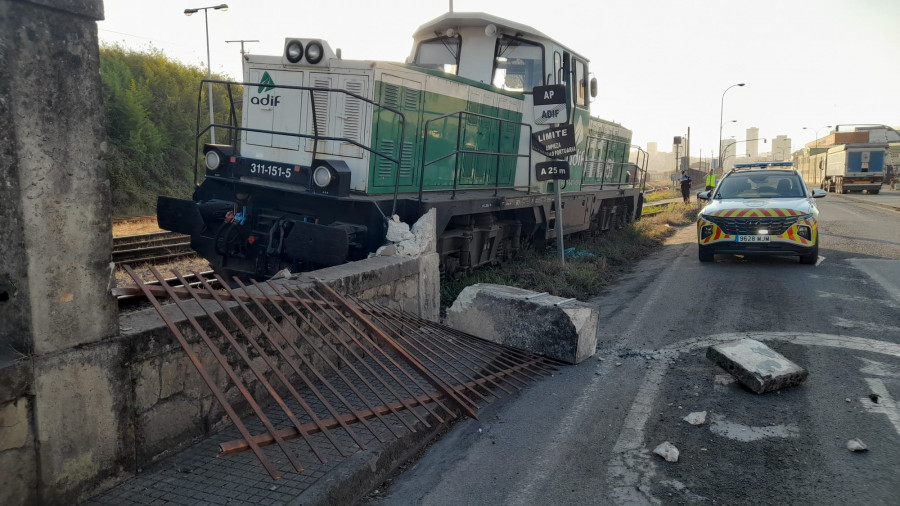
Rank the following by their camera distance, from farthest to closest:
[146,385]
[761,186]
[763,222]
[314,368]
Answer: [761,186]
[763,222]
[314,368]
[146,385]

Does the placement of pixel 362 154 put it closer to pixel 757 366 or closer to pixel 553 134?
pixel 553 134

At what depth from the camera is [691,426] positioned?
4.26 meters

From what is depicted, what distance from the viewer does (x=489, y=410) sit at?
4.63 metres

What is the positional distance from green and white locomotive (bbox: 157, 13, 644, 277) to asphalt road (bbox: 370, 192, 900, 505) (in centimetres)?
251

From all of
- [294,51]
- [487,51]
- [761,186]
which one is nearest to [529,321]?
[294,51]

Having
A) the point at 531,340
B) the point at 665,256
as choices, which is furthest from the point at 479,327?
the point at 665,256

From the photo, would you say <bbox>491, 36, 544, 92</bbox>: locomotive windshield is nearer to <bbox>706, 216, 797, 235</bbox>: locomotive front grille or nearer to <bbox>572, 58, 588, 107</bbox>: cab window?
<bbox>572, 58, 588, 107</bbox>: cab window

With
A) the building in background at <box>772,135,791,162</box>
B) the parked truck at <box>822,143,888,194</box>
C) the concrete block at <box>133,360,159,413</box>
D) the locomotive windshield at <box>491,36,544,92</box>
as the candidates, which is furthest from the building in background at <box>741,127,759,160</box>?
the concrete block at <box>133,360,159,413</box>

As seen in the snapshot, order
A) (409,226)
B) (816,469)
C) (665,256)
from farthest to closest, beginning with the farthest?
(665,256)
(409,226)
(816,469)

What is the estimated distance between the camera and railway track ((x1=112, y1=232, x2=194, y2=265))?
378 inches

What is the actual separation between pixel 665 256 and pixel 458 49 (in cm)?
594

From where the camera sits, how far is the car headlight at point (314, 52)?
709cm

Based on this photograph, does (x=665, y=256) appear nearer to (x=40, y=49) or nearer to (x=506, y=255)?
(x=506, y=255)

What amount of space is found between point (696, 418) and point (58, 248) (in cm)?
390
